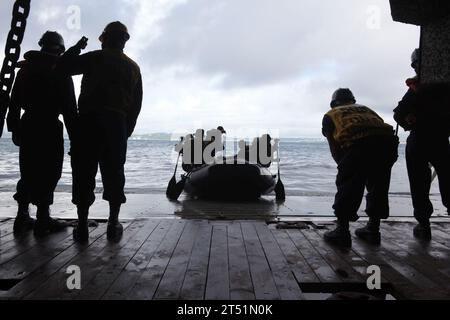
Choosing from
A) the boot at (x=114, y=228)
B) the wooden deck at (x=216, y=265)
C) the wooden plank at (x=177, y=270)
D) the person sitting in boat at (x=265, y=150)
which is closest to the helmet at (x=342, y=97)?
the wooden deck at (x=216, y=265)

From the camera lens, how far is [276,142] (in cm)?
1138

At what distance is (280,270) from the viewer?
285 centimetres

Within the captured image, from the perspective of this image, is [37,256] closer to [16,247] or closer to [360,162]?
[16,247]

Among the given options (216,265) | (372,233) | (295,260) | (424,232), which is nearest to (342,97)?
(372,233)

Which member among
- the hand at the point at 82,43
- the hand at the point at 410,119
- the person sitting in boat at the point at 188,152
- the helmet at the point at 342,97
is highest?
the hand at the point at 82,43

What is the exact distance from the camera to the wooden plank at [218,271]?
2.34 metres

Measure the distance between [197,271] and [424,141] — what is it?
290cm

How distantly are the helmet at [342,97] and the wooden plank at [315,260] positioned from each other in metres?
1.59

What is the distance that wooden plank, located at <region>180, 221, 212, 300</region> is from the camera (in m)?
2.33

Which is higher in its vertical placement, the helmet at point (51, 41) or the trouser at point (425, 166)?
the helmet at point (51, 41)

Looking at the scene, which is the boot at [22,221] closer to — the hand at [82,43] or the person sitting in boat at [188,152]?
the hand at [82,43]

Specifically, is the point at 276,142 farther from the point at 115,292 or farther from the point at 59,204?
the point at 115,292

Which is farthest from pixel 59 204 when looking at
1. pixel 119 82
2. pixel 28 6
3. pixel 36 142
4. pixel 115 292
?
pixel 115 292
